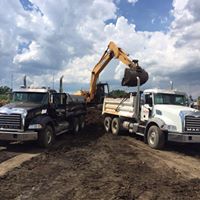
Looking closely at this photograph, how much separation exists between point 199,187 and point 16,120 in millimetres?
7565

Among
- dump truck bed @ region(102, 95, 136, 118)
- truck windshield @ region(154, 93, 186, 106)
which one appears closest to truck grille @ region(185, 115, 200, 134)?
truck windshield @ region(154, 93, 186, 106)

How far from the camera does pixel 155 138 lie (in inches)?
547

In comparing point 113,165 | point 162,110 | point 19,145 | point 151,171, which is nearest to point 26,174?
point 113,165

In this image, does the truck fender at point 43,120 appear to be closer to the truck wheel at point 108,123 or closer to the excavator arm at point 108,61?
the truck wheel at point 108,123

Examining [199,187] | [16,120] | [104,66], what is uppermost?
[104,66]

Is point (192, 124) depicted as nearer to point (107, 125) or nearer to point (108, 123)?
point (108, 123)

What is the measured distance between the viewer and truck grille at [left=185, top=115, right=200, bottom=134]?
13.4m

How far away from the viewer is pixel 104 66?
82.7ft

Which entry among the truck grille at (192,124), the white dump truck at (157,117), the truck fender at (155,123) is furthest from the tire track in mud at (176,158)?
the truck grille at (192,124)

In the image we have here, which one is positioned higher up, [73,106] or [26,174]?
[73,106]

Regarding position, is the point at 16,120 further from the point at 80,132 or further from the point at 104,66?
the point at 104,66

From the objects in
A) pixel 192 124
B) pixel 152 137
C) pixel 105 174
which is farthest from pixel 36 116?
pixel 192 124

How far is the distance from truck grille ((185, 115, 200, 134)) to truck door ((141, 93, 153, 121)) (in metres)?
2.07

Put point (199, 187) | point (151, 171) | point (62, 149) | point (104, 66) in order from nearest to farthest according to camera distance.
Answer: point (199, 187) → point (151, 171) → point (62, 149) → point (104, 66)
